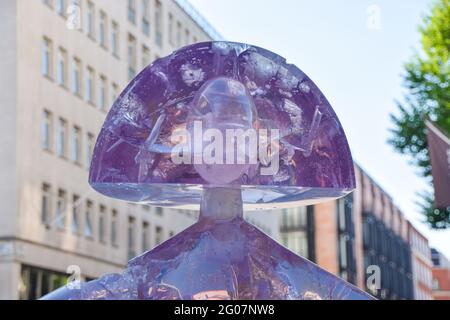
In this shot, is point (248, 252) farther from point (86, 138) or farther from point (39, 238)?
point (86, 138)

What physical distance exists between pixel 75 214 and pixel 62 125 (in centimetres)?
296

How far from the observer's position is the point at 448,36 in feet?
96.9

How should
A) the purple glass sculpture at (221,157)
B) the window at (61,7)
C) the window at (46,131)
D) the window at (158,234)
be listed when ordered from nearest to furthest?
the purple glass sculpture at (221,157) → the window at (46,131) → the window at (61,7) → the window at (158,234)

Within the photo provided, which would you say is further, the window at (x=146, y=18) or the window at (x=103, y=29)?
the window at (x=146, y=18)

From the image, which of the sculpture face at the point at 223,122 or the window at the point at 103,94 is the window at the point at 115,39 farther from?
the sculpture face at the point at 223,122

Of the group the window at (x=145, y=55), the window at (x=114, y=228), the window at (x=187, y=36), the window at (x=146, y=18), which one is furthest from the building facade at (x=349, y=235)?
the window at (x=114, y=228)

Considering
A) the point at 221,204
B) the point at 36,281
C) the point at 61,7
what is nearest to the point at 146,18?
the point at 61,7

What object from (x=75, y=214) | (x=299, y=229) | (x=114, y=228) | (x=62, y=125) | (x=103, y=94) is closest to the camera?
(x=62, y=125)

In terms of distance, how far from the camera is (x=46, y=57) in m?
39.8

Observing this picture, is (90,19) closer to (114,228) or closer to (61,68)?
(61,68)

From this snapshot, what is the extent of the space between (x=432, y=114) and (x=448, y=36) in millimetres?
1928

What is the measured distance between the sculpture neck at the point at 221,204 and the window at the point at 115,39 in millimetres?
39794

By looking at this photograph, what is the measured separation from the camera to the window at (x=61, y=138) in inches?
1616
